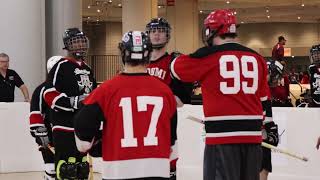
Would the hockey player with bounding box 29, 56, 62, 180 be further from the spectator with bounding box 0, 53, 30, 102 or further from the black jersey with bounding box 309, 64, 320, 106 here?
the spectator with bounding box 0, 53, 30, 102

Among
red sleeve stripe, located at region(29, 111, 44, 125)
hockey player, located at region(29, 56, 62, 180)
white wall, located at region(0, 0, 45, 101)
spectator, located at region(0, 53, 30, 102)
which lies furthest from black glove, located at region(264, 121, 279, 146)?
white wall, located at region(0, 0, 45, 101)

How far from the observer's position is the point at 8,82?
432 inches

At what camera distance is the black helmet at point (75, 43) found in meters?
5.52

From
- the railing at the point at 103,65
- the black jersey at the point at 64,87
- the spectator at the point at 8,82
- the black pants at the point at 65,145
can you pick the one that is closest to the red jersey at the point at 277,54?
the black jersey at the point at 64,87

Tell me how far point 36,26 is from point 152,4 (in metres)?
9.01

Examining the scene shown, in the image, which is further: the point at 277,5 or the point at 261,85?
the point at 277,5

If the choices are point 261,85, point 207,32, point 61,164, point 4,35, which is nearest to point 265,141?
point 261,85

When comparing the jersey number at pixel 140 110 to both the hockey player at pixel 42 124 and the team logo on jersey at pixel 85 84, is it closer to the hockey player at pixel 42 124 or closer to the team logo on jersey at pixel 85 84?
the team logo on jersey at pixel 85 84

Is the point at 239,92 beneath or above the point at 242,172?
above

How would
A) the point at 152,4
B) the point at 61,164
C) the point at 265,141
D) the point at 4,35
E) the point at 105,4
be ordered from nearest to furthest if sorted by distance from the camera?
the point at 265,141 < the point at 61,164 < the point at 4,35 < the point at 152,4 < the point at 105,4

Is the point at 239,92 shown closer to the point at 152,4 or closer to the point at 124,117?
the point at 124,117

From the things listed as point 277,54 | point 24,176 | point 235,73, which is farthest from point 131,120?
point 277,54

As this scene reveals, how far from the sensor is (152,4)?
68.2 ft

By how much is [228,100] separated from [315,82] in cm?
484
